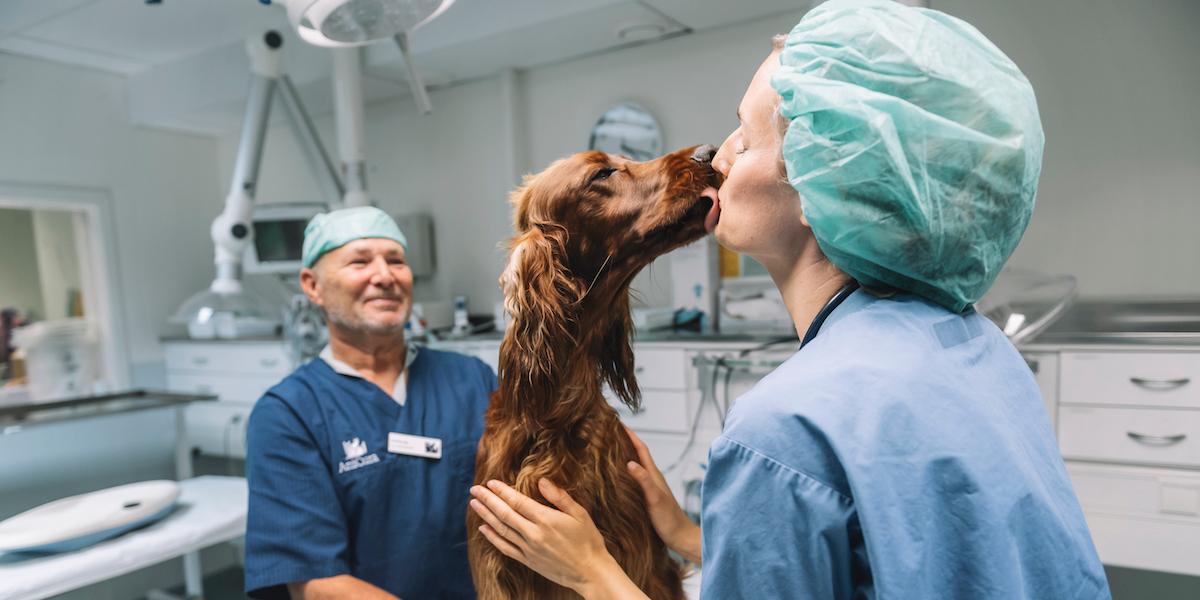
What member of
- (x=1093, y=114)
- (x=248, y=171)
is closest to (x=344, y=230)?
(x=248, y=171)

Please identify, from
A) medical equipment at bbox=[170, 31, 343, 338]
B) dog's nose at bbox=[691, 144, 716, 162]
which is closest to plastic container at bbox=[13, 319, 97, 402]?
medical equipment at bbox=[170, 31, 343, 338]

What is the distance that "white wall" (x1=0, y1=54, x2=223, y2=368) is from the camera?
3.63 m

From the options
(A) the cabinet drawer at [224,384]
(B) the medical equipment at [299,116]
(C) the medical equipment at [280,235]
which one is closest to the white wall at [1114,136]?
(B) the medical equipment at [299,116]

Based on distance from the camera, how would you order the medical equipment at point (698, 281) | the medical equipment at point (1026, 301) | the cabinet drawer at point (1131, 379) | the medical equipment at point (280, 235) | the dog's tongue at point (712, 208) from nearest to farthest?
the dog's tongue at point (712, 208), the cabinet drawer at point (1131, 379), the medical equipment at point (1026, 301), the medical equipment at point (698, 281), the medical equipment at point (280, 235)

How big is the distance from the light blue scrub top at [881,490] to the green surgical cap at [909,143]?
84 mm

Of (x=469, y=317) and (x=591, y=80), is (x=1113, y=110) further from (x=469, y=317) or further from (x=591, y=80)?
(x=469, y=317)

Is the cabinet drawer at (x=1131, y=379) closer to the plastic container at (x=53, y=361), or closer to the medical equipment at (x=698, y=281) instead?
the medical equipment at (x=698, y=281)

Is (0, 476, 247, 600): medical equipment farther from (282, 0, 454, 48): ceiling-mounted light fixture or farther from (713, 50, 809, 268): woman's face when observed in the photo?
(713, 50, 809, 268): woman's face

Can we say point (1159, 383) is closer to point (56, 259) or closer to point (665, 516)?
point (665, 516)

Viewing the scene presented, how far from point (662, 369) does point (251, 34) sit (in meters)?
2.57

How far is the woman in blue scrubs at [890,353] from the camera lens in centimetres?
52

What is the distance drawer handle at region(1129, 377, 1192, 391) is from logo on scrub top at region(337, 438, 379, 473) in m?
2.21

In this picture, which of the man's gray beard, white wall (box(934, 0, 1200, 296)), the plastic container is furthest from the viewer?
the plastic container

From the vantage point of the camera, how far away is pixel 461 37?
3205mm
